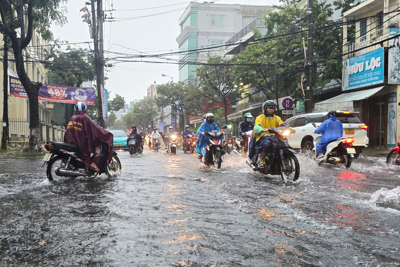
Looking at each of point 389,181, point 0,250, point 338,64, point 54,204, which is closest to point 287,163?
point 389,181

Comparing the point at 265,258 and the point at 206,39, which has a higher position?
the point at 206,39

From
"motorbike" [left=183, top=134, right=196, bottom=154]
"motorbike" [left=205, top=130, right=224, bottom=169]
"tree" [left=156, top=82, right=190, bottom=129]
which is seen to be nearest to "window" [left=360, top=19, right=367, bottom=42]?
"motorbike" [left=183, top=134, right=196, bottom=154]

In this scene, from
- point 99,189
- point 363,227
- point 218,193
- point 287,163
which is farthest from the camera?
point 287,163

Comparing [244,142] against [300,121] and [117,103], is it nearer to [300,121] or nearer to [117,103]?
[300,121]

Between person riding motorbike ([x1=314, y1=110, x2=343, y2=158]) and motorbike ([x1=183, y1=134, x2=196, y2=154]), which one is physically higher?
person riding motorbike ([x1=314, y1=110, x2=343, y2=158])

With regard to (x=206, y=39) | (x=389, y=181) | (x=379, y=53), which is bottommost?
(x=389, y=181)

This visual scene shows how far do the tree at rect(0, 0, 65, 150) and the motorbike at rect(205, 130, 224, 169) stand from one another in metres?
9.28

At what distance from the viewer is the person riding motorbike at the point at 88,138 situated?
775 centimetres

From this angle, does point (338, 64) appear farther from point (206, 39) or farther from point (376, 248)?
point (206, 39)

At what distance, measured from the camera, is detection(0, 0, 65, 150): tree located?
16297mm

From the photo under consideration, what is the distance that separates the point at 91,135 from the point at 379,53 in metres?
15.9

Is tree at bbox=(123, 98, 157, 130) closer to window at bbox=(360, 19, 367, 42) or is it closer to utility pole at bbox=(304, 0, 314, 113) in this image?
window at bbox=(360, 19, 367, 42)

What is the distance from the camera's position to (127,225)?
162 inches

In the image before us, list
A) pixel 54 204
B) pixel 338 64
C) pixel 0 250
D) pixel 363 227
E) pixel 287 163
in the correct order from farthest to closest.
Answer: pixel 338 64 → pixel 287 163 → pixel 54 204 → pixel 363 227 → pixel 0 250
